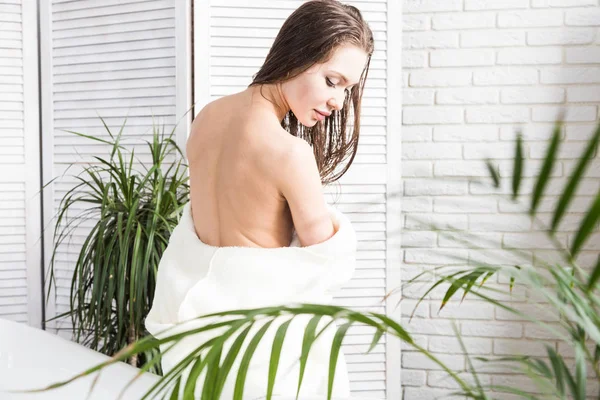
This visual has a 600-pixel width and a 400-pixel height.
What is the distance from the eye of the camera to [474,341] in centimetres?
284

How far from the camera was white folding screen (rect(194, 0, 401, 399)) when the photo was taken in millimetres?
2619

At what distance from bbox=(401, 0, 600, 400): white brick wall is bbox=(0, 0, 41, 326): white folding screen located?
1591mm

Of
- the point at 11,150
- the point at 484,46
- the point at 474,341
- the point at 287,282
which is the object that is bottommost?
the point at 474,341

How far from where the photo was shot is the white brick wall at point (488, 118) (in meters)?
2.74

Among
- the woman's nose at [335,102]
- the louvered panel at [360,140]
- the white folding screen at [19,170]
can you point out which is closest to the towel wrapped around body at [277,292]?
the woman's nose at [335,102]

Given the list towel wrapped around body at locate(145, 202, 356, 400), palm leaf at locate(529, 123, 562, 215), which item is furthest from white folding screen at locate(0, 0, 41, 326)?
palm leaf at locate(529, 123, 562, 215)

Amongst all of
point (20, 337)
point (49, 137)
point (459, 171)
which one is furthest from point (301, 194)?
point (49, 137)

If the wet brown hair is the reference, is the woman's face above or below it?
below

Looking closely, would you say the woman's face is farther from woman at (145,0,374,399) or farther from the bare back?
the bare back

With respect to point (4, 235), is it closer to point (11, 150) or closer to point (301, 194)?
point (11, 150)

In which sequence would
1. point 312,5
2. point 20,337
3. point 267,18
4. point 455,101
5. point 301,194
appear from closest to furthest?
point 301,194 < point 312,5 < point 20,337 < point 267,18 < point 455,101

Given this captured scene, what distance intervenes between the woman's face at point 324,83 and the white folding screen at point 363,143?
3.77ft

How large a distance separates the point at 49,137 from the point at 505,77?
195cm

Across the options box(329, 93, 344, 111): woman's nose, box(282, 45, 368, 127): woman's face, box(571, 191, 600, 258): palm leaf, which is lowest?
box(571, 191, 600, 258): palm leaf
